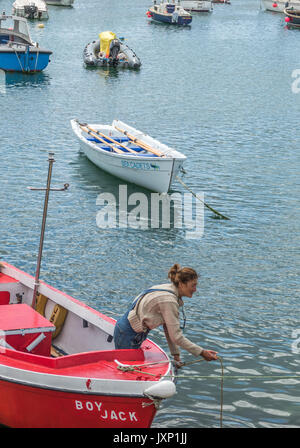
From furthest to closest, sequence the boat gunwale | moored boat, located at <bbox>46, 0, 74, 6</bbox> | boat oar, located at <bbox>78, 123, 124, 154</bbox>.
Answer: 1. moored boat, located at <bbox>46, 0, 74, 6</bbox>
2. boat oar, located at <bbox>78, 123, 124, 154</bbox>
3. the boat gunwale

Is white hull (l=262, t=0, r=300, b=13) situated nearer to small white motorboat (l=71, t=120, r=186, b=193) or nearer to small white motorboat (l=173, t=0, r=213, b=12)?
small white motorboat (l=173, t=0, r=213, b=12)

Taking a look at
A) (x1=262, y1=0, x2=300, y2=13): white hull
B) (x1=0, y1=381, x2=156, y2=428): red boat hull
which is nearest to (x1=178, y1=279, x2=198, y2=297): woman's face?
(x1=0, y1=381, x2=156, y2=428): red boat hull

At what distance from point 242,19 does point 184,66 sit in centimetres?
4310

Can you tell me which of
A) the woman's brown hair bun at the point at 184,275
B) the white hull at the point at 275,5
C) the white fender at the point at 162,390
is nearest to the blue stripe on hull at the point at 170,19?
the white hull at the point at 275,5

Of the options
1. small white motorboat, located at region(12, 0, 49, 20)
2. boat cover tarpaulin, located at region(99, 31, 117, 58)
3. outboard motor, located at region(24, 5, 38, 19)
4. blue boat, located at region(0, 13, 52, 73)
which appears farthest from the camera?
small white motorboat, located at region(12, 0, 49, 20)

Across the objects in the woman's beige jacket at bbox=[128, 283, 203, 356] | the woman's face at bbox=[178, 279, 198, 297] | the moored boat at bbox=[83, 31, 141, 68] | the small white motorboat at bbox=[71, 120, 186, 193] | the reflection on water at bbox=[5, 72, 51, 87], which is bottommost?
the reflection on water at bbox=[5, 72, 51, 87]

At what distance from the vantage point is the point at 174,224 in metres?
23.0

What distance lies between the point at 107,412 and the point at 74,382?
25.4 inches

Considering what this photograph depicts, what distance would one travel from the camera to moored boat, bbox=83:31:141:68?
53.9 meters

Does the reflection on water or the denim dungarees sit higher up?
the denim dungarees

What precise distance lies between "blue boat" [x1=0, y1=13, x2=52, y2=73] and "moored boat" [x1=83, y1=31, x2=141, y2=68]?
211 inches

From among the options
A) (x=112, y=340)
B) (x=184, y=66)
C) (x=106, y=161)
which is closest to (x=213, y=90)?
(x=184, y=66)

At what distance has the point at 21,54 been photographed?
48.2 metres

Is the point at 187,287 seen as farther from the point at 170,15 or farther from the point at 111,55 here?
the point at 170,15
